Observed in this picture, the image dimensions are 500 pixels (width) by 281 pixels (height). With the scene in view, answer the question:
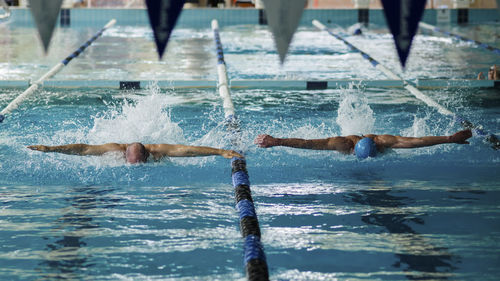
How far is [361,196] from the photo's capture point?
152 inches

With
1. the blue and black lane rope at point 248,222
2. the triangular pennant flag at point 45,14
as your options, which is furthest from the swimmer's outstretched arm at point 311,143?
the triangular pennant flag at point 45,14

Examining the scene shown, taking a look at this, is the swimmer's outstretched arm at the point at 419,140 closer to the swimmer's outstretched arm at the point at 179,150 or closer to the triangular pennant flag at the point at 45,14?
the swimmer's outstretched arm at the point at 179,150

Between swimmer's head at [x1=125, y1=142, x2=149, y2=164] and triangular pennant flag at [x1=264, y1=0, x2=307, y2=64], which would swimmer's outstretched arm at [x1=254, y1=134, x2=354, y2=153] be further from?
triangular pennant flag at [x1=264, y1=0, x2=307, y2=64]

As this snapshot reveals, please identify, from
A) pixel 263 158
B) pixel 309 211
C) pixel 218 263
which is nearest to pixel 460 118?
pixel 263 158

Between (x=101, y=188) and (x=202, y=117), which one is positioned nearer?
(x=101, y=188)

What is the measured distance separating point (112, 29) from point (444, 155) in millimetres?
10590

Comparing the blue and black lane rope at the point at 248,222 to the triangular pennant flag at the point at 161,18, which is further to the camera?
the triangular pennant flag at the point at 161,18

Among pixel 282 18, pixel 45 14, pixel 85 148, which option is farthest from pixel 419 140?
pixel 45 14

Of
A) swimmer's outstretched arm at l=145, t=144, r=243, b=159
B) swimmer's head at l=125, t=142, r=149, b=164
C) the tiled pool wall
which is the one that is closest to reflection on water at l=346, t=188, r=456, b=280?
swimmer's outstretched arm at l=145, t=144, r=243, b=159

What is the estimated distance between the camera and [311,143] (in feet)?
14.6

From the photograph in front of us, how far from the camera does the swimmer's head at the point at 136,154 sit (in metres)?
4.29

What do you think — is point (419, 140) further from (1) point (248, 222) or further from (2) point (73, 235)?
(2) point (73, 235)

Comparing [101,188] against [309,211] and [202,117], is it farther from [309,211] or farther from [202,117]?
[202,117]

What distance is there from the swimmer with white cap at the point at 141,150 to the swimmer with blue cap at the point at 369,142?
1.61 ft
